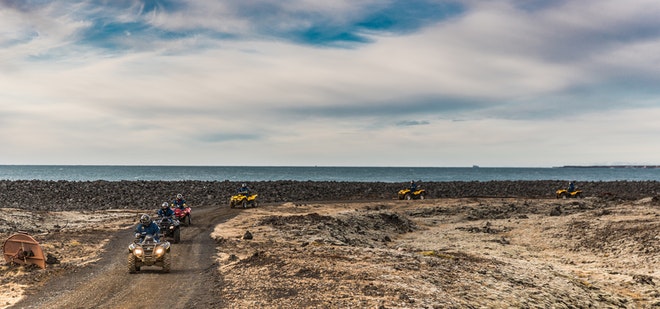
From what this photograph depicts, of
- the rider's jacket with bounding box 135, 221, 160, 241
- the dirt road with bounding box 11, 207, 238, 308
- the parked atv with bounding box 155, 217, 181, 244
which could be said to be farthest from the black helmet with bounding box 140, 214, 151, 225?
the parked atv with bounding box 155, 217, 181, 244

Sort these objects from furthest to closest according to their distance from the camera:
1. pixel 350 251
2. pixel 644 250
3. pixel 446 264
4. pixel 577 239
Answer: pixel 577 239 < pixel 644 250 < pixel 350 251 < pixel 446 264

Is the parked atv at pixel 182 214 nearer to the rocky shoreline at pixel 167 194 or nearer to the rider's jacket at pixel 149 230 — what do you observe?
the rider's jacket at pixel 149 230

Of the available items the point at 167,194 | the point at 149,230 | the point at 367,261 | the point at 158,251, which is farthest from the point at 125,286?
the point at 167,194

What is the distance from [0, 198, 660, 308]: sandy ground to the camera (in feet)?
52.3

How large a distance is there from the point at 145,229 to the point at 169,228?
7.19 metres

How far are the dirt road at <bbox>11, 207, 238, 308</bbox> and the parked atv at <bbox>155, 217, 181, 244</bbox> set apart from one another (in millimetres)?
2527

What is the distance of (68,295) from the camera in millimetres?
16797

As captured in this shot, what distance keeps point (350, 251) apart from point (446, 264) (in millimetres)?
Answer: 5114

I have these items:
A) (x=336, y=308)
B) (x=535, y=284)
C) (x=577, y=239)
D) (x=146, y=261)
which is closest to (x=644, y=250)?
(x=577, y=239)

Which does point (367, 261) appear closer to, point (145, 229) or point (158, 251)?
point (158, 251)

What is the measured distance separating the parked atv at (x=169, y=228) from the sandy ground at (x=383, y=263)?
2163mm

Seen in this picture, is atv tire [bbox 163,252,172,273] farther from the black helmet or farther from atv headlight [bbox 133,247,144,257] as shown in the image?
the black helmet

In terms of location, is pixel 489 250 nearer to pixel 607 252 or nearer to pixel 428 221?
pixel 607 252

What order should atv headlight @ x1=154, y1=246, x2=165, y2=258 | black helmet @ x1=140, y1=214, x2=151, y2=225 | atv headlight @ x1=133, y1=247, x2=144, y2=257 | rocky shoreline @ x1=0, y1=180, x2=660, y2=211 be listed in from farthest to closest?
rocky shoreline @ x1=0, y1=180, x2=660, y2=211, black helmet @ x1=140, y1=214, x2=151, y2=225, atv headlight @ x1=154, y1=246, x2=165, y2=258, atv headlight @ x1=133, y1=247, x2=144, y2=257
